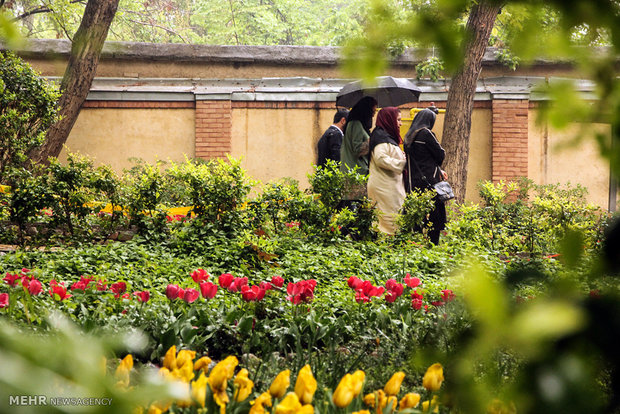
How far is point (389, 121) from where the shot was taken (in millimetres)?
7566

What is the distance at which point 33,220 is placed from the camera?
6.08 meters

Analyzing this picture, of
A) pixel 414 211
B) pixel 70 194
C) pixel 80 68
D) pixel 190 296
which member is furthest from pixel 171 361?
pixel 80 68

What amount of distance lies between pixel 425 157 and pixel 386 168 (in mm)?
622

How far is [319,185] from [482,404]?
6.05m

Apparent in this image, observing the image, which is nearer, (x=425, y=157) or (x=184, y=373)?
(x=184, y=373)

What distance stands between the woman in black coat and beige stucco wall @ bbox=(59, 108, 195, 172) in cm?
513

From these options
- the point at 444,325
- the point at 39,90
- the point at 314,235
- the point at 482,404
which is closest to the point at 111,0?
the point at 39,90

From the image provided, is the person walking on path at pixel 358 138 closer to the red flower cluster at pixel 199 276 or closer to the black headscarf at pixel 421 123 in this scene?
the black headscarf at pixel 421 123

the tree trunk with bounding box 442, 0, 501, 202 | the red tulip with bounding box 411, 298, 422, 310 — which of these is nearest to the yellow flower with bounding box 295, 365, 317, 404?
the red tulip with bounding box 411, 298, 422, 310

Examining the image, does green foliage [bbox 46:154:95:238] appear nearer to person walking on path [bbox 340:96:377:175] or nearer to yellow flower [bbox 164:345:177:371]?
person walking on path [bbox 340:96:377:175]

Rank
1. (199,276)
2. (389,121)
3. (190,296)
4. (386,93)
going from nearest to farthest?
1. (190,296)
2. (199,276)
3. (389,121)
4. (386,93)

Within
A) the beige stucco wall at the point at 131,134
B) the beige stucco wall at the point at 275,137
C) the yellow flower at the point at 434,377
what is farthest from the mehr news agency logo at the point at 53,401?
the beige stucco wall at the point at 131,134

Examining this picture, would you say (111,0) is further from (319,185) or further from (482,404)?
(482,404)

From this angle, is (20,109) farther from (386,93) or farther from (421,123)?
(386,93)
